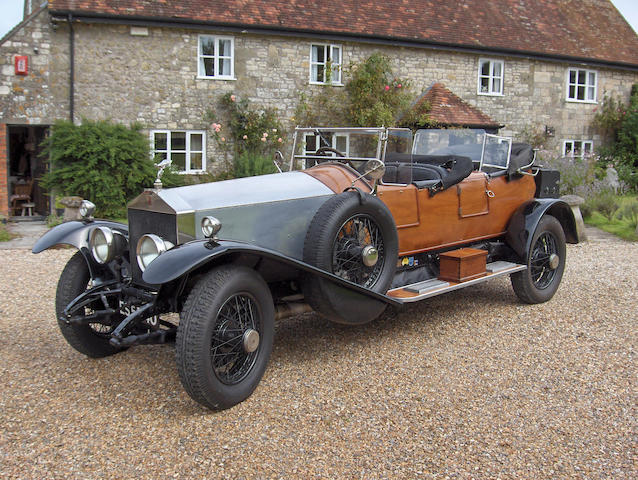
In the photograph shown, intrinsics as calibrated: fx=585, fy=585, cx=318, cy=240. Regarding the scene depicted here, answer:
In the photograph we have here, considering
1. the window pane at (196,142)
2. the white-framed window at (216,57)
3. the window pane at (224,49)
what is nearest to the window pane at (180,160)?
the window pane at (196,142)

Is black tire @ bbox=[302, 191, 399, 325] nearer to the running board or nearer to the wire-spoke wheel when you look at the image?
the wire-spoke wheel

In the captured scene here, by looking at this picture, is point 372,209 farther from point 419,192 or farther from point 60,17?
point 60,17

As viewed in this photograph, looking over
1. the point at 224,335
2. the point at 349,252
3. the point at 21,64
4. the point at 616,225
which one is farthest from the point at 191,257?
the point at 21,64

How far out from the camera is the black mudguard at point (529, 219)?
5938 millimetres

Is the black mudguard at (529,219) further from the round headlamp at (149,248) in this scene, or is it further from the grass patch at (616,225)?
the grass patch at (616,225)

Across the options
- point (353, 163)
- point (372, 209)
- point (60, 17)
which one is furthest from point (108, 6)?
point (372, 209)

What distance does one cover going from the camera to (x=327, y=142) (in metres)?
5.48

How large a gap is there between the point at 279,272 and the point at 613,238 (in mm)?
8629

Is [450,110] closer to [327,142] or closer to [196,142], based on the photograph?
[196,142]

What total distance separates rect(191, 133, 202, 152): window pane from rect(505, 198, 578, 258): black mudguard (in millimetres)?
10011

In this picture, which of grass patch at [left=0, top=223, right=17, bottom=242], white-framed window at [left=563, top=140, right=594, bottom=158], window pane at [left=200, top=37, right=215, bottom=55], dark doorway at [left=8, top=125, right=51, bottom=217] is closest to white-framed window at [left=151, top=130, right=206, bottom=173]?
window pane at [left=200, top=37, right=215, bottom=55]

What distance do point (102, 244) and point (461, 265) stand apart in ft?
9.92

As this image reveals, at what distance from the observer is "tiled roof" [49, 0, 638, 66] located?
13.9m

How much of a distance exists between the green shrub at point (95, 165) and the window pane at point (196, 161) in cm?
180
